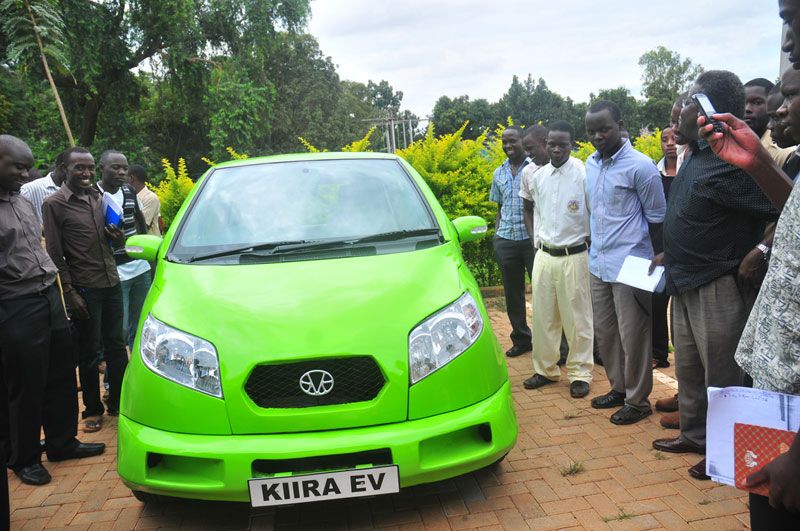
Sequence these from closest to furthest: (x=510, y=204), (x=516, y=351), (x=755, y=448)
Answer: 1. (x=755, y=448)
2. (x=510, y=204)
3. (x=516, y=351)

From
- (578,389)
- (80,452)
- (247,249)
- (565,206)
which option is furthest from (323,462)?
(565,206)

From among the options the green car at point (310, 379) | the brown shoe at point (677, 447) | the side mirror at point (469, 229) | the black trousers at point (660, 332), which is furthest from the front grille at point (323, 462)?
the black trousers at point (660, 332)

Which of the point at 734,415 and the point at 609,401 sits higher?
the point at 734,415

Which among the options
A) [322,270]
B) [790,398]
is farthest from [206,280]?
[790,398]

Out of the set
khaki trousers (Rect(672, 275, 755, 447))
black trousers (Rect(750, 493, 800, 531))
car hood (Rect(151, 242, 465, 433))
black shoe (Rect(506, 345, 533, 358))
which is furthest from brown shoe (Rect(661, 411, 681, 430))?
black trousers (Rect(750, 493, 800, 531))

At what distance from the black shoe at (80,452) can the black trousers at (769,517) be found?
3988 millimetres

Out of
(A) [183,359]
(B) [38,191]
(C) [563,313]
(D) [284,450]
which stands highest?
(B) [38,191]

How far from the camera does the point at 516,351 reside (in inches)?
A: 245

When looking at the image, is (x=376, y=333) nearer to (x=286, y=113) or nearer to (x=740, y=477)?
(x=740, y=477)

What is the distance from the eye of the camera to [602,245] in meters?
4.39

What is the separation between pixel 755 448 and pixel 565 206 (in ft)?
11.3

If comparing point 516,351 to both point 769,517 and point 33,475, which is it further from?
point 769,517

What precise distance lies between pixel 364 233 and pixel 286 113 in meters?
34.6

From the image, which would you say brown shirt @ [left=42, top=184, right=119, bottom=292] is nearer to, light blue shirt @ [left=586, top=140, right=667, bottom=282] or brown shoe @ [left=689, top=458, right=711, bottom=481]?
light blue shirt @ [left=586, top=140, right=667, bottom=282]
